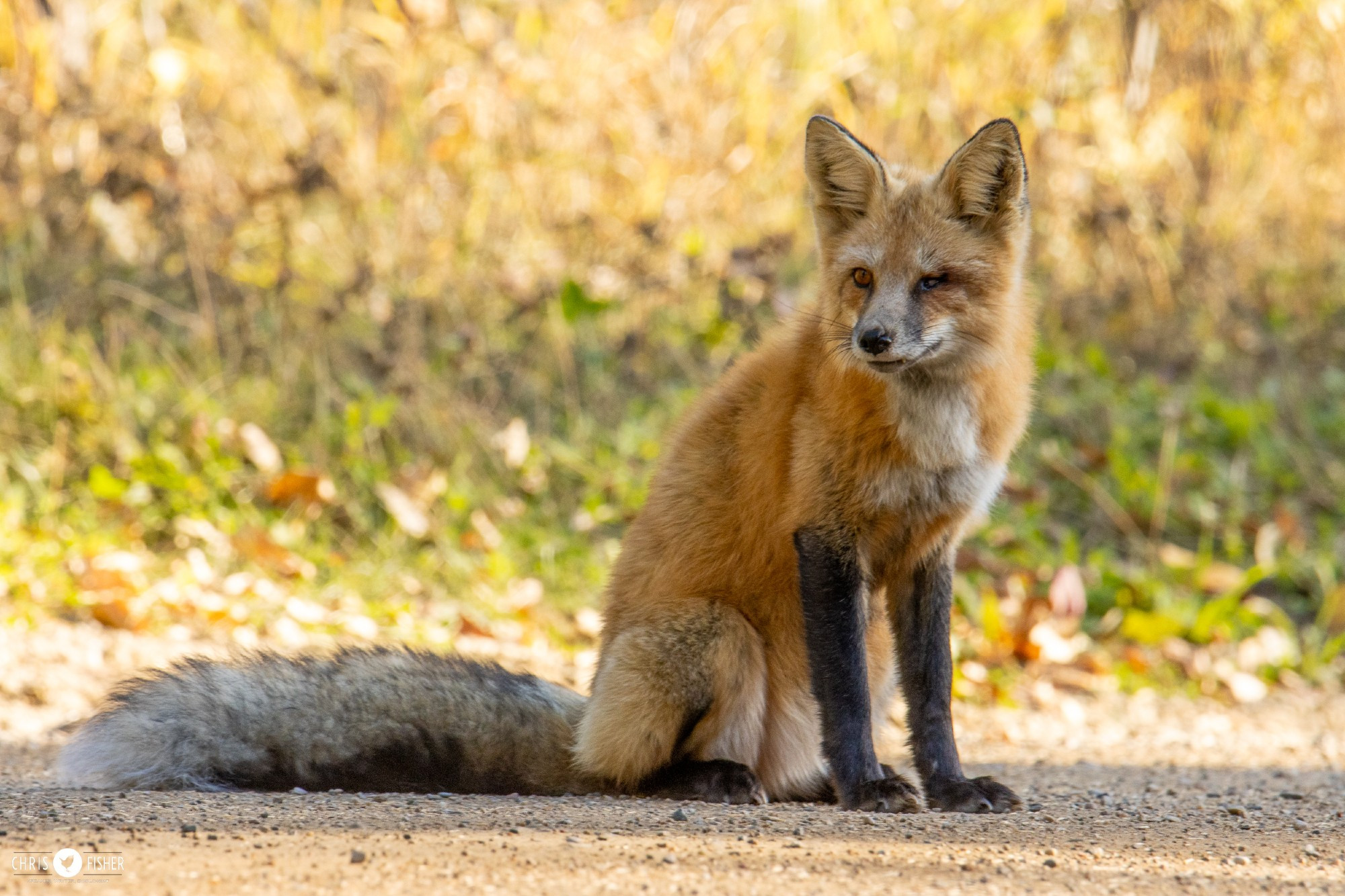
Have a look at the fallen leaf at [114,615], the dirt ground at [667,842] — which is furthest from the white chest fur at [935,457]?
the fallen leaf at [114,615]

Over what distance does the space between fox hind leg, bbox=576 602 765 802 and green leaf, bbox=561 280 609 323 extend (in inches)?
193

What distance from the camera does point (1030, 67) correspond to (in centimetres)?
1015

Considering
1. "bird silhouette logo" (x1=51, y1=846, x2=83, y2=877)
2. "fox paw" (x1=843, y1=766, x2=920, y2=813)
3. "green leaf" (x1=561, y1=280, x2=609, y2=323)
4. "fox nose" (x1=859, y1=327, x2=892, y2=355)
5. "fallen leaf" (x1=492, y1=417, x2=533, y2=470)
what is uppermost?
"green leaf" (x1=561, y1=280, x2=609, y2=323)

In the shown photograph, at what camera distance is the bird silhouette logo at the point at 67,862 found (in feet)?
8.75

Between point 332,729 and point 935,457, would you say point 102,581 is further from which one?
point 935,457

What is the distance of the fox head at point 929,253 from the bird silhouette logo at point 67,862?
2407mm

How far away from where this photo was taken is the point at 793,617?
4.04m

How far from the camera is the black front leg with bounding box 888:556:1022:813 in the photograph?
3.93m

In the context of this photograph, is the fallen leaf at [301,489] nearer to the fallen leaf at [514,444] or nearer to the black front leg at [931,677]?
the fallen leaf at [514,444]

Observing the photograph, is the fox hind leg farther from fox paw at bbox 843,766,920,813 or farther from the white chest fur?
the white chest fur

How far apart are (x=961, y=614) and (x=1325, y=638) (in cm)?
204

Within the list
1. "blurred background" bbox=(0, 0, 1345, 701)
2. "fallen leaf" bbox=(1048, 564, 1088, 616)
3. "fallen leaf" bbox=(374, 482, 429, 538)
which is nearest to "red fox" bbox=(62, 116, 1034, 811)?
"blurred background" bbox=(0, 0, 1345, 701)

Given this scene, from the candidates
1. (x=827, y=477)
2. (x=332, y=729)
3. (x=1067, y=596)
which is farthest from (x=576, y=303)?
(x=332, y=729)

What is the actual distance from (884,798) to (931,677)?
483 mm
